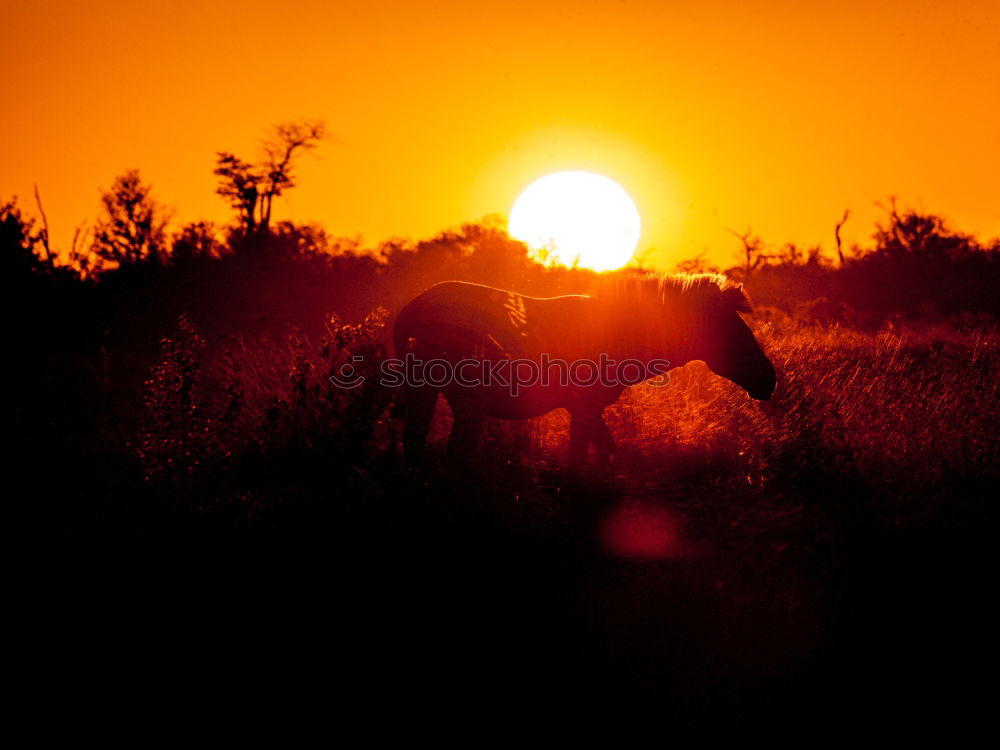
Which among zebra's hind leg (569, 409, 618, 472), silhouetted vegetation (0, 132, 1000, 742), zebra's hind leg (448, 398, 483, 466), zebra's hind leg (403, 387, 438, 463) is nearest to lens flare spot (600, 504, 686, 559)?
silhouetted vegetation (0, 132, 1000, 742)

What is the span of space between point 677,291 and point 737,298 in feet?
1.88

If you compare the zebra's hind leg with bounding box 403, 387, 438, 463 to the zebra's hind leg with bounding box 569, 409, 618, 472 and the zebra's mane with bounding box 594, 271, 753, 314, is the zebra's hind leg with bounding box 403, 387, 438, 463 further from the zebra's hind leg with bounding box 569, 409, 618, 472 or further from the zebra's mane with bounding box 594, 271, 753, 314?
the zebra's mane with bounding box 594, 271, 753, 314

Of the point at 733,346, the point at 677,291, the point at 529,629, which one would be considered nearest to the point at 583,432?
the point at 677,291

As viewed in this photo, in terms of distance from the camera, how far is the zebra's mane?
5.97 metres

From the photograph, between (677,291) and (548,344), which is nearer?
(548,344)

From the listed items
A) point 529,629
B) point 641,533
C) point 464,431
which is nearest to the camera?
point 529,629

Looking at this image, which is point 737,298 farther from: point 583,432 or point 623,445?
point 583,432

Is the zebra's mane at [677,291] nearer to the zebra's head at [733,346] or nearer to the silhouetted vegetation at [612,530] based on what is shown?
the zebra's head at [733,346]

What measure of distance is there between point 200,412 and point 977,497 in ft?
19.3

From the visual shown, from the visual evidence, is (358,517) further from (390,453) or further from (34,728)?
(34,728)

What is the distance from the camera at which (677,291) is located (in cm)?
614

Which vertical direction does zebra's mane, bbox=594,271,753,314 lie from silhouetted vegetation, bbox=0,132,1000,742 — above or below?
above

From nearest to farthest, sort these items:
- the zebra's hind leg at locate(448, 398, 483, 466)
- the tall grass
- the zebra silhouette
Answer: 1. the tall grass
2. the zebra's hind leg at locate(448, 398, 483, 466)
3. the zebra silhouette

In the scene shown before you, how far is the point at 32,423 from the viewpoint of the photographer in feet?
25.0
